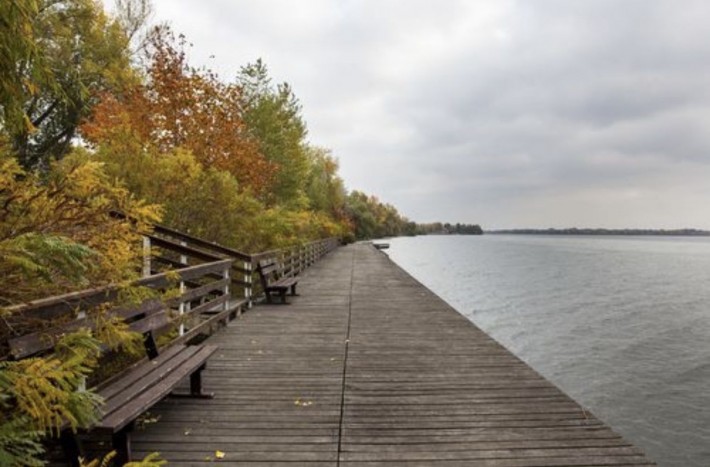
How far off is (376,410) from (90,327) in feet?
8.93

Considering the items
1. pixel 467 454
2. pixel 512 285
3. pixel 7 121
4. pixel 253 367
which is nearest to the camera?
pixel 7 121

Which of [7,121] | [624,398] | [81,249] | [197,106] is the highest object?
[197,106]

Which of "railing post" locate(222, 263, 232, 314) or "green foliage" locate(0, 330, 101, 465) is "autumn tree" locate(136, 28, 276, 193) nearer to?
"railing post" locate(222, 263, 232, 314)

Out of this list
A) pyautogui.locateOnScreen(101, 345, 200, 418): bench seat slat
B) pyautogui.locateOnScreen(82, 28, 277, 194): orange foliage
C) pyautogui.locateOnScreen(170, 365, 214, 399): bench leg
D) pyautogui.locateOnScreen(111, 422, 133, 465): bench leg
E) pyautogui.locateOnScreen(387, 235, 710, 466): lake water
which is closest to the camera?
pyautogui.locateOnScreen(111, 422, 133, 465): bench leg

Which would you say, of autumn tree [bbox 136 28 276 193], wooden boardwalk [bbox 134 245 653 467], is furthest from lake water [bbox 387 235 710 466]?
autumn tree [bbox 136 28 276 193]

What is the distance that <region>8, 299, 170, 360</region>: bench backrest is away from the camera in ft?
10.4

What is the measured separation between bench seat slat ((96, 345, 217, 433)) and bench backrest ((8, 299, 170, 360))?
1.66ft

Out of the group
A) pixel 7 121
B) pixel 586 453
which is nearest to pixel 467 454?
pixel 586 453

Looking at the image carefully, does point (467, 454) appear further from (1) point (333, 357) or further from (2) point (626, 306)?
(2) point (626, 306)

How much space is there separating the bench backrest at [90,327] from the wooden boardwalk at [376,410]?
813 millimetres

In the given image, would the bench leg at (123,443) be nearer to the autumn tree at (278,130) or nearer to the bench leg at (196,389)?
the bench leg at (196,389)

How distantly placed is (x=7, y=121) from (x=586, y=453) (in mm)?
4835

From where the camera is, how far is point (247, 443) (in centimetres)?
418

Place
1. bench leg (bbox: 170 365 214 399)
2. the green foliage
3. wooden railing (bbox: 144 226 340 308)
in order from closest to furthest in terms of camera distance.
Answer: the green foliage < bench leg (bbox: 170 365 214 399) < wooden railing (bbox: 144 226 340 308)
